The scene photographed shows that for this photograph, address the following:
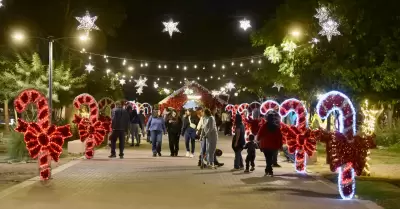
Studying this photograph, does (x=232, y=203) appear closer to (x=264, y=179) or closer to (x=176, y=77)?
(x=264, y=179)

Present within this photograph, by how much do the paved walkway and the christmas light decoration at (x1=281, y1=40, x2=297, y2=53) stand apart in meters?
10.6

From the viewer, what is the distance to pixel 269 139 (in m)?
15.4

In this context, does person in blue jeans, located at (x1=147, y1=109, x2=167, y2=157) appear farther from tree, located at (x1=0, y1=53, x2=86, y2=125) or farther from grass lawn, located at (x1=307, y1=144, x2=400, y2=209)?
tree, located at (x1=0, y1=53, x2=86, y2=125)

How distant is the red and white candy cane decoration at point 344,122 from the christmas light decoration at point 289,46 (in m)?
13.2

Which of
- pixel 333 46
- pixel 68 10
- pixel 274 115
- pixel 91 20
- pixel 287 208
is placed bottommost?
pixel 287 208

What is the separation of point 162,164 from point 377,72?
7.34 metres

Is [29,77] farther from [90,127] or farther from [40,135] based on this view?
[40,135]

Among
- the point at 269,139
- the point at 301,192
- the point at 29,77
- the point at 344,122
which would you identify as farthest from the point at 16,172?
the point at 29,77

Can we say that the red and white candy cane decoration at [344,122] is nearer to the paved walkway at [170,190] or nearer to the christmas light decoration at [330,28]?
the paved walkway at [170,190]

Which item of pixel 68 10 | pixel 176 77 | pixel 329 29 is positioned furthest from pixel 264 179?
pixel 176 77

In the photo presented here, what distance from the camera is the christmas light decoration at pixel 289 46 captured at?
87.8 feet

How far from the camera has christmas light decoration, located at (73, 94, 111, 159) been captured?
19734 millimetres

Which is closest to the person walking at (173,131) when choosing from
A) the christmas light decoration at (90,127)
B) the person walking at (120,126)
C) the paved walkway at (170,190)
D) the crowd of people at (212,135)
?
the crowd of people at (212,135)

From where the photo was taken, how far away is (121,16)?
40.7 meters
